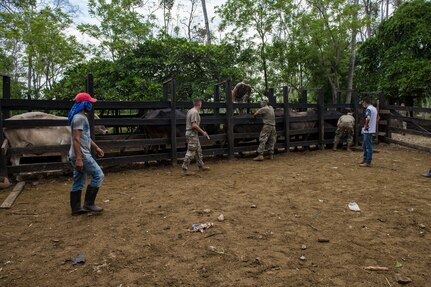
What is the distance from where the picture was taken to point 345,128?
36.5 feet

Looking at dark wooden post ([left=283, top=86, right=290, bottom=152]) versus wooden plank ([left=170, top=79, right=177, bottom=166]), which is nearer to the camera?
wooden plank ([left=170, top=79, right=177, bottom=166])

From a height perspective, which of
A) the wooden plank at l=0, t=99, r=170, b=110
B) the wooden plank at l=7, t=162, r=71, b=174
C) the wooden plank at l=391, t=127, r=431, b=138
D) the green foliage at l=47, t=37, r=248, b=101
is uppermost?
the green foliage at l=47, t=37, r=248, b=101

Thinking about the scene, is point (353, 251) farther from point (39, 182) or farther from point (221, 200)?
point (39, 182)

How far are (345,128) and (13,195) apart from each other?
1023 cm

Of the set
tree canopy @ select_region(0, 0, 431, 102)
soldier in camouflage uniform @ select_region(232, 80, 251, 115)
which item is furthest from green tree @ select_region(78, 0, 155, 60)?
soldier in camouflage uniform @ select_region(232, 80, 251, 115)

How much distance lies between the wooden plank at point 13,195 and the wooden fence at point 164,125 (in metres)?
0.44

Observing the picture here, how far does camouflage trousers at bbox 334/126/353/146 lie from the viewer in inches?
438

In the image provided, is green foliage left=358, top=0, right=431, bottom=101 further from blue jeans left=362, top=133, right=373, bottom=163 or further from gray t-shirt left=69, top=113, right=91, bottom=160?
gray t-shirt left=69, top=113, right=91, bottom=160

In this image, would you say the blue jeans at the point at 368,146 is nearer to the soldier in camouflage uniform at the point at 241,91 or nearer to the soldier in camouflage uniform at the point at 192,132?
the soldier in camouflage uniform at the point at 241,91

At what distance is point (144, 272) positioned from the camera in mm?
2975

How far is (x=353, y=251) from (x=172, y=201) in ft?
9.59

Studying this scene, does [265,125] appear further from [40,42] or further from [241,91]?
[40,42]

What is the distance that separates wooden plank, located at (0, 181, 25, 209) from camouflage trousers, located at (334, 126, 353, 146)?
392 inches

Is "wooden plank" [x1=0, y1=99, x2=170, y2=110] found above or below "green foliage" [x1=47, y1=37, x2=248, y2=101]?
below
